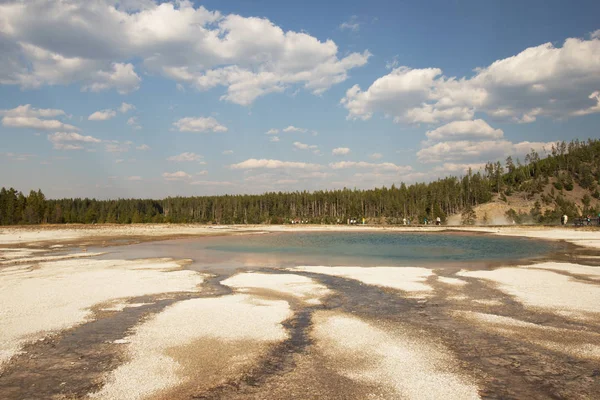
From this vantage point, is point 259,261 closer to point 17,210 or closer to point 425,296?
point 425,296

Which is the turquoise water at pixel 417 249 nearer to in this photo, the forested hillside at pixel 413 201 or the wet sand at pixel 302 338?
the wet sand at pixel 302 338

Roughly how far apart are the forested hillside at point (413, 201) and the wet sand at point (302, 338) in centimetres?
9931

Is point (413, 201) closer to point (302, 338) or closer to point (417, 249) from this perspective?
point (417, 249)

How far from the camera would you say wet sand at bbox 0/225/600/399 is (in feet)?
27.7

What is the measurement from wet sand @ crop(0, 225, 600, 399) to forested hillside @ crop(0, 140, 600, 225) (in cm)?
9931

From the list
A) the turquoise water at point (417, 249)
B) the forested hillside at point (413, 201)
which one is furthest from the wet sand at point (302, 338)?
the forested hillside at point (413, 201)

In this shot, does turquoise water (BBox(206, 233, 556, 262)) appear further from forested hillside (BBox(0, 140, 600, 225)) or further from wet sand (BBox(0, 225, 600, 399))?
forested hillside (BBox(0, 140, 600, 225))

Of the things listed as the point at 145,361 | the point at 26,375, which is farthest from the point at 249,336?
the point at 26,375

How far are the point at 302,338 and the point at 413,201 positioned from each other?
452 feet

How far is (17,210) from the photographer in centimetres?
12450

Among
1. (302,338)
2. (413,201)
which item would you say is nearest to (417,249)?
(302,338)

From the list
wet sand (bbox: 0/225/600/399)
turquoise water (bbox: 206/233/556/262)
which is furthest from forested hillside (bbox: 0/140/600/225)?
wet sand (bbox: 0/225/600/399)

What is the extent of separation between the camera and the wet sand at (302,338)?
8.45m

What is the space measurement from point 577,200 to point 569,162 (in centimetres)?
3361
